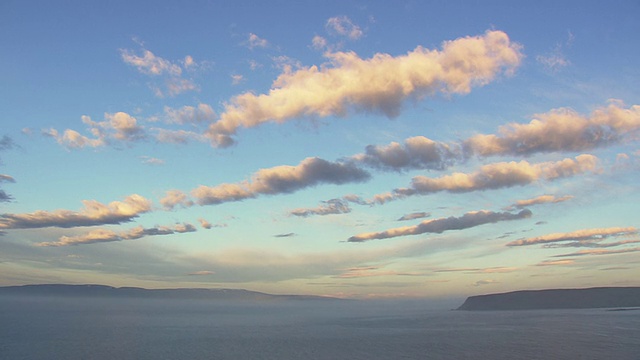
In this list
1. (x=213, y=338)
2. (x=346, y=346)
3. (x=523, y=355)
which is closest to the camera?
(x=523, y=355)

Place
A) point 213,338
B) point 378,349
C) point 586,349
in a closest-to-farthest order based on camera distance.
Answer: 1. point 586,349
2. point 378,349
3. point 213,338

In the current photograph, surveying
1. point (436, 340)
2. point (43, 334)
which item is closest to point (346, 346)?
point (436, 340)

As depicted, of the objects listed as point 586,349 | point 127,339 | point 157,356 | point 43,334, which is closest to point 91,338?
point 127,339

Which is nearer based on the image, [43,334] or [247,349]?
[247,349]

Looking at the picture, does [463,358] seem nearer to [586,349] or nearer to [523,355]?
[523,355]

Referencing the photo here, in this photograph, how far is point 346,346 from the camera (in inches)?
4070

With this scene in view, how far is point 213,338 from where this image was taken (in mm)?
122375

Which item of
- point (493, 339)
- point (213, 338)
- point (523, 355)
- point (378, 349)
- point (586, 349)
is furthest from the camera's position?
point (213, 338)

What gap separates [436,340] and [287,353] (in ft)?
148

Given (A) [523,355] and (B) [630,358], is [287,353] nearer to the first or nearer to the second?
(A) [523,355]

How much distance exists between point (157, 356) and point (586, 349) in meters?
90.8

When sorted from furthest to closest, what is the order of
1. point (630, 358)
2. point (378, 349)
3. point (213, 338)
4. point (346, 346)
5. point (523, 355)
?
point (213, 338)
point (346, 346)
point (378, 349)
point (523, 355)
point (630, 358)

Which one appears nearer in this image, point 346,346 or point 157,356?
point 157,356

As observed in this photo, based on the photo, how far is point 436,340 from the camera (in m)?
113
